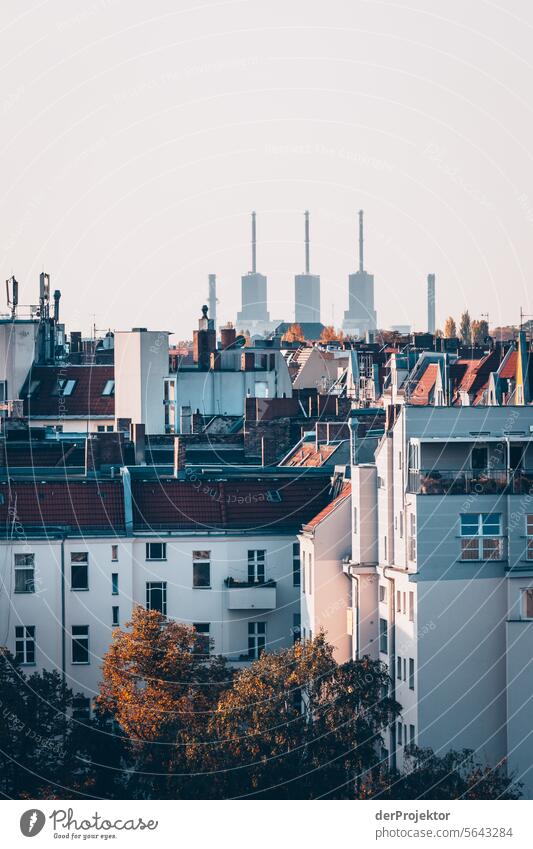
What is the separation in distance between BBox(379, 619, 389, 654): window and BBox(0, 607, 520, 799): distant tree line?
1.67m

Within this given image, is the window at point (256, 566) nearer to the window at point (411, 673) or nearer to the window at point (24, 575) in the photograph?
the window at point (24, 575)

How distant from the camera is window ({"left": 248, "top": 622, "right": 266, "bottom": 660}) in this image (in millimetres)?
57938

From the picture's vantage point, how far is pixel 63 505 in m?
59.2

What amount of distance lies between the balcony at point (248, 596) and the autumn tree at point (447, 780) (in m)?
11.8

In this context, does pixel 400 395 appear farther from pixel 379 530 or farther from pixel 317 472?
pixel 379 530

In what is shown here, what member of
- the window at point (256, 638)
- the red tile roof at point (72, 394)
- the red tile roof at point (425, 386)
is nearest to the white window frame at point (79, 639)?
the window at point (256, 638)

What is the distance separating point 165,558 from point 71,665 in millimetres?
3600

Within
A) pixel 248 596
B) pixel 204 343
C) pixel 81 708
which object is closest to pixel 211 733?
pixel 81 708

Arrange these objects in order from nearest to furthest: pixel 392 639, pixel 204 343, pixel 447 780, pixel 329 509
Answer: pixel 447 780 → pixel 392 639 → pixel 329 509 → pixel 204 343

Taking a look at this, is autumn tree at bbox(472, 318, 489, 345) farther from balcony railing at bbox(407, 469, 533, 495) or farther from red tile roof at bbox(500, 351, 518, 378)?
balcony railing at bbox(407, 469, 533, 495)

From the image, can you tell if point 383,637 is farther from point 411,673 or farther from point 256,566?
point 256,566

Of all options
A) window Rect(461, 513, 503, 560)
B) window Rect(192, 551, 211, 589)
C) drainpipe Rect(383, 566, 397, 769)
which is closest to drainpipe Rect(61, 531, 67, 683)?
window Rect(192, 551, 211, 589)

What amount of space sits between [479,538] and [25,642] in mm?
12890
